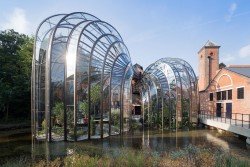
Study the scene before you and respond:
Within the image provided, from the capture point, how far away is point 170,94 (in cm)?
2480

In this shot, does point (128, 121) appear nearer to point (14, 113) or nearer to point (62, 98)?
point (62, 98)

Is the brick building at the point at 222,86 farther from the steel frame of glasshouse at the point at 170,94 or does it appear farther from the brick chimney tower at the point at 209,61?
the steel frame of glasshouse at the point at 170,94

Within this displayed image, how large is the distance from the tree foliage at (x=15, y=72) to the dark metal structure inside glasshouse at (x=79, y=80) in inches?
429

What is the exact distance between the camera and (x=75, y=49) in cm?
1567

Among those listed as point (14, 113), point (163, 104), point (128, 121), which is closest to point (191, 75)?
point (163, 104)

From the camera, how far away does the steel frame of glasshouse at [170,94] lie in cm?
2420

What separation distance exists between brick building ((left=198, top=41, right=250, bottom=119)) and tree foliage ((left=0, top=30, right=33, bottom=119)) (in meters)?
23.0

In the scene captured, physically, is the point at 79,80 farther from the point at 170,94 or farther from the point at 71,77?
the point at 170,94

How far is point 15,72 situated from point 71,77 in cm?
1679

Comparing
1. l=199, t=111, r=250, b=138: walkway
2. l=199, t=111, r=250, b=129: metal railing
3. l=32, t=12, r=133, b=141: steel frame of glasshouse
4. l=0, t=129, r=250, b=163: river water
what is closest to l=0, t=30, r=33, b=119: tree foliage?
l=32, t=12, r=133, b=141: steel frame of glasshouse

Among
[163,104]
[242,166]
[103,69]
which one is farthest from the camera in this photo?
[163,104]

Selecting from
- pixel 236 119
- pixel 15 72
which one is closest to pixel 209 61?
pixel 236 119

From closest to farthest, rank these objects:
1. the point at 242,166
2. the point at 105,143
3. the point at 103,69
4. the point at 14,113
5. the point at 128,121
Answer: the point at 242,166 → the point at 105,143 → the point at 103,69 → the point at 128,121 → the point at 14,113

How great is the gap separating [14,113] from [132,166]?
27.2 meters
